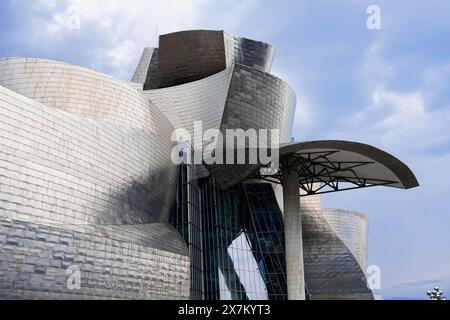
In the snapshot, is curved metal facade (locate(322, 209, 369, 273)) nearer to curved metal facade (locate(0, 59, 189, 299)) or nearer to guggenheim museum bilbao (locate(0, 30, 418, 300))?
guggenheim museum bilbao (locate(0, 30, 418, 300))

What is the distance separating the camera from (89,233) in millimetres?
15750

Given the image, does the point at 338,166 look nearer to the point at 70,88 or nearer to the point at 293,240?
the point at 293,240

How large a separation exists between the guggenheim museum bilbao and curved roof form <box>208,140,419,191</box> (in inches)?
3.7

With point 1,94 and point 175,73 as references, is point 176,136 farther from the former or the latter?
point 1,94

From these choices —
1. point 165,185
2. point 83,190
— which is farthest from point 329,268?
point 83,190

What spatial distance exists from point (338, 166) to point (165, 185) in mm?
Answer: 9323

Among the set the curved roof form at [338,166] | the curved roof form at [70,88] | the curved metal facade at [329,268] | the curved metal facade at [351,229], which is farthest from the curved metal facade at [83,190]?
the curved metal facade at [351,229]

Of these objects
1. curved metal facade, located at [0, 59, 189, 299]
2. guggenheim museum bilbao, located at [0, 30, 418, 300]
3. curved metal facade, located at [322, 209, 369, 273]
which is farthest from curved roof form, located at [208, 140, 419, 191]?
curved metal facade, located at [322, 209, 369, 273]

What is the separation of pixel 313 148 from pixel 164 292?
31.2 ft

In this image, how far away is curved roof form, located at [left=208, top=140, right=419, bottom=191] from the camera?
72.1ft

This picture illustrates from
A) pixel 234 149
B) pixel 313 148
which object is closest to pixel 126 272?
pixel 234 149

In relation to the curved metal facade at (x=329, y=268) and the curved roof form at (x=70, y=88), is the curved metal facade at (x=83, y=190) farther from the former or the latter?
the curved metal facade at (x=329, y=268)

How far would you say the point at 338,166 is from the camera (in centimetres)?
2580
